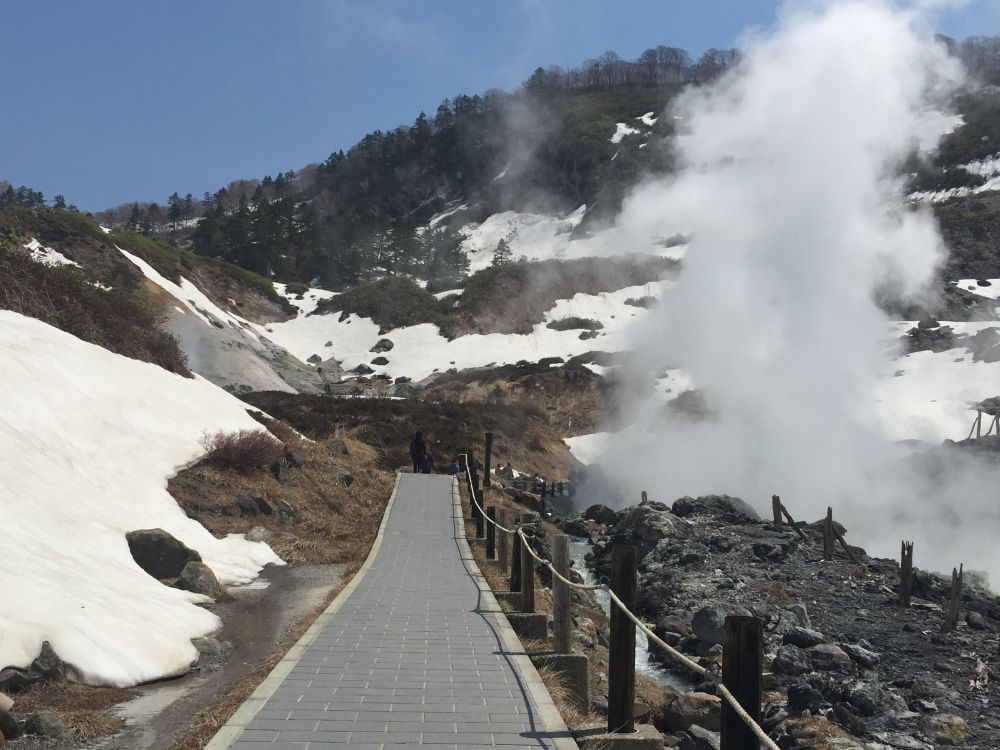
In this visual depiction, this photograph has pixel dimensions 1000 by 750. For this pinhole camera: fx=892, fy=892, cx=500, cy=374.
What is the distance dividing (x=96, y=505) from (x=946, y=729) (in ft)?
47.8

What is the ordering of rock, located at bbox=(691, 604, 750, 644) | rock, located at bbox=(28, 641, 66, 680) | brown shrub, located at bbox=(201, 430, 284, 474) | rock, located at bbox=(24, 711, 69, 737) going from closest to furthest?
rock, located at bbox=(24, 711, 69, 737) → rock, located at bbox=(28, 641, 66, 680) → rock, located at bbox=(691, 604, 750, 644) → brown shrub, located at bbox=(201, 430, 284, 474)

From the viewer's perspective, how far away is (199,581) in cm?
1416

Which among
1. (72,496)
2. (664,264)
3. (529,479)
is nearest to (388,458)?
(529,479)

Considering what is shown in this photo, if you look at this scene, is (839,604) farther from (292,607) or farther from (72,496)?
(72,496)

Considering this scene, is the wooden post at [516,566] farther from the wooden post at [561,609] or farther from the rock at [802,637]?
the rock at [802,637]

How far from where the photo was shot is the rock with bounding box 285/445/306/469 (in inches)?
981

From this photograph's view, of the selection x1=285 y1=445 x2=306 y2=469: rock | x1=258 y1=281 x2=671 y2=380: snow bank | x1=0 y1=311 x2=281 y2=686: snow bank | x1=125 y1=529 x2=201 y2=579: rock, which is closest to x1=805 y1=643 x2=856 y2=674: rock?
x1=0 y1=311 x2=281 y2=686: snow bank

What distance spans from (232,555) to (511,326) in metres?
69.6

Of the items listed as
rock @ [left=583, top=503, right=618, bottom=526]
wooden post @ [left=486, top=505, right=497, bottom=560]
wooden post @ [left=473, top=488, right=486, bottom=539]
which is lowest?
wooden post @ [left=486, top=505, right=497, bottom=560]

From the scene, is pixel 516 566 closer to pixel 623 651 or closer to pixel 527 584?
pixel 527 584

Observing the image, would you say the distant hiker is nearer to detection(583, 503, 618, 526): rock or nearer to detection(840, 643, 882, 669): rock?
detection(583, 503, 618, 526): rock

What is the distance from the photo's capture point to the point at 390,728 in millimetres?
6395

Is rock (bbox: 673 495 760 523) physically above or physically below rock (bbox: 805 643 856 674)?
above

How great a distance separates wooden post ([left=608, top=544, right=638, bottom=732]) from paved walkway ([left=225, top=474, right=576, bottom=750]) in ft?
1.54
